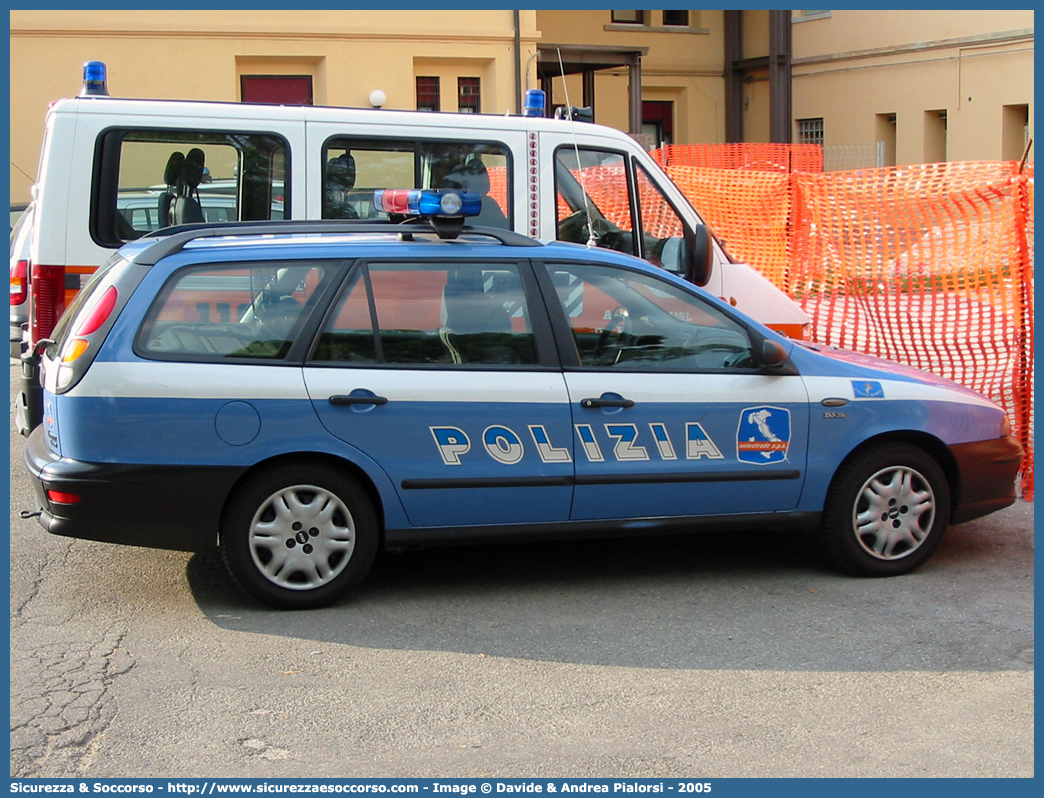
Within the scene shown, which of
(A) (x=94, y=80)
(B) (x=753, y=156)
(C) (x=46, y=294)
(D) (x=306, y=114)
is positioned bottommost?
(C) (x=46, y=294)

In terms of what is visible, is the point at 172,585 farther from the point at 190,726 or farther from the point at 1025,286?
the point at 1025,286

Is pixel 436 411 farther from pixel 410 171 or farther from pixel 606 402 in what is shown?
pixel 410 171

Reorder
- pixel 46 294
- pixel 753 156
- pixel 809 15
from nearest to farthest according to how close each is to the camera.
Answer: pixel 46 294, pixel 753 156, pixel 809 15

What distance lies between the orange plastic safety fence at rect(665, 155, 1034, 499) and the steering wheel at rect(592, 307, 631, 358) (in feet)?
11.5

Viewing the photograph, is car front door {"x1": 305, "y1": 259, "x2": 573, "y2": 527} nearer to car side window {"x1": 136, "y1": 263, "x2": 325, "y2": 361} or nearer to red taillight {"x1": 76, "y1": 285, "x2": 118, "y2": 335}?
car side window {"x1": 136, "y1": 263, "x2": 325, "y2": 361}

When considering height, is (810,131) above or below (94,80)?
above

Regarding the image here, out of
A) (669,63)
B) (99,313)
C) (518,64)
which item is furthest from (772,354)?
(669,63)

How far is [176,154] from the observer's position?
7.31 metres

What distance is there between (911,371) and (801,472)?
2.78ft

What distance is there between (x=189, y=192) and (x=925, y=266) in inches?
206

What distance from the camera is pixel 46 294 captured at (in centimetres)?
711

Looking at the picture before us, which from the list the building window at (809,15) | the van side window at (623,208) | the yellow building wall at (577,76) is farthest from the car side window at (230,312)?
the building window at (809,15)

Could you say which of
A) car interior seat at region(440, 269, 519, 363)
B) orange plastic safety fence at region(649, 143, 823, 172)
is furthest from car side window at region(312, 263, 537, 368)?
orange plastic safety fence at region(649, 143, 823, 172)

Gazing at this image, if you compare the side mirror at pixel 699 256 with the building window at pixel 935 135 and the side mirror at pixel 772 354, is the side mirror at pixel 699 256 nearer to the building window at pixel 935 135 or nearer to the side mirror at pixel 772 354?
the side mirror at pixel 772 354
